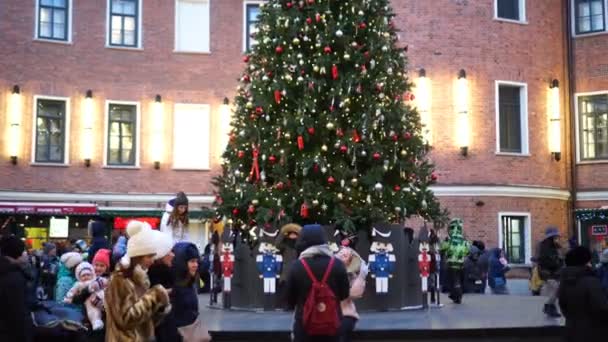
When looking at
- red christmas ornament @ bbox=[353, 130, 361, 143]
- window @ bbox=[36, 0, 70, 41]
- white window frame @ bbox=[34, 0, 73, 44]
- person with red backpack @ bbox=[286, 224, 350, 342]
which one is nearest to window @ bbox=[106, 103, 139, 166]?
white window frame @ bbox=[34, 0, 73, 44]

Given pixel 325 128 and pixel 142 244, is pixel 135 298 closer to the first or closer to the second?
pixel 142 244

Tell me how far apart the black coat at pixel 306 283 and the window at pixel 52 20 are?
991 inches

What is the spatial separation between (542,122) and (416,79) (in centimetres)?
492

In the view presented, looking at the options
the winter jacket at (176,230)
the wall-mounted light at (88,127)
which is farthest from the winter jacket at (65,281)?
the wall-mounted light at (88,127)

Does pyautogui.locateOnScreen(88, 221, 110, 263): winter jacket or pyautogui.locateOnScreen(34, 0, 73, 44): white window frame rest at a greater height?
pyautogui.locateOnScreen(34, 0, 73, 44): white window frame

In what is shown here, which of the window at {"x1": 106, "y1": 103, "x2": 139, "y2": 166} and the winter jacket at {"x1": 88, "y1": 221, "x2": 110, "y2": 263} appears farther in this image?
the window at {"x1": 106, "y1": 103, "x2": 139, "y2": 166}

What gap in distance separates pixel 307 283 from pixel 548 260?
900cm

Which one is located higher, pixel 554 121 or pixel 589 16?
pixel 589 16

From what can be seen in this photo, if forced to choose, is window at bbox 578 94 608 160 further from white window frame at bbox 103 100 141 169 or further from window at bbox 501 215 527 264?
white window frame at bbox 103 100 141 169

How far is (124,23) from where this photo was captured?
1293 inches

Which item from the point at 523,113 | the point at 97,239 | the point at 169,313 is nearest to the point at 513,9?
the point at 523,113

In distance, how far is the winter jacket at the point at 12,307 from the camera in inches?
347

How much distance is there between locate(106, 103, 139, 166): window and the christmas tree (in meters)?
15.2

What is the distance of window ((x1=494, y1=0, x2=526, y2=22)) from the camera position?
105 ft
